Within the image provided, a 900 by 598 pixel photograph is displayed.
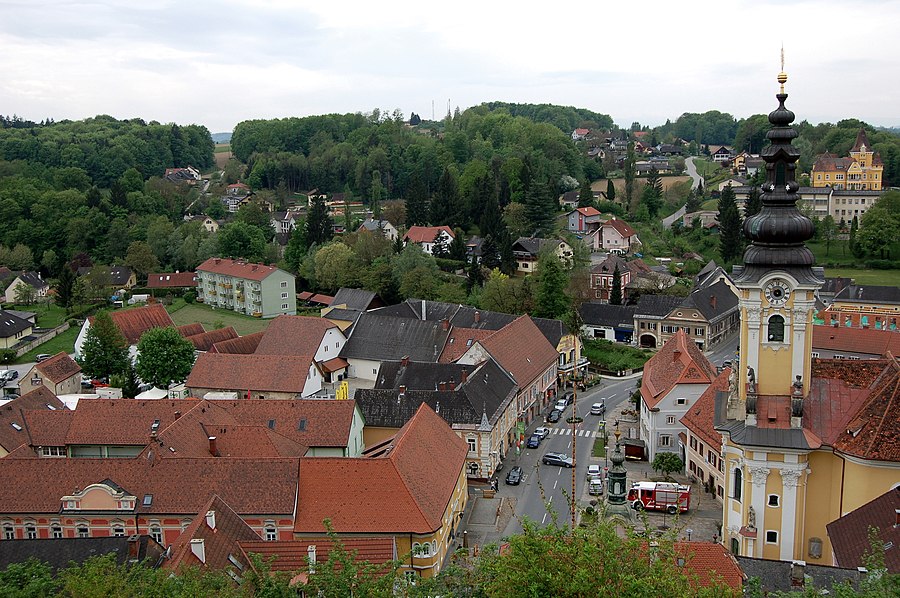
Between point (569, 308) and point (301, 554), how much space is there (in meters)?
42.7

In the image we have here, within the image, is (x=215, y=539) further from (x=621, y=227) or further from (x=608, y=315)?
(x=621, y=227)

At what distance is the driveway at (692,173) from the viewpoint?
110 m

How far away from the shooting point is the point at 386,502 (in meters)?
27.8

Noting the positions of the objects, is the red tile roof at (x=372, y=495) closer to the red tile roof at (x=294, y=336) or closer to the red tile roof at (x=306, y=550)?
the red tile roof at (x=306, y=550)

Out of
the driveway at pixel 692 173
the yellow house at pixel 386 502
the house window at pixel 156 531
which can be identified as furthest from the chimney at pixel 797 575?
the driveway at pixel 692 173

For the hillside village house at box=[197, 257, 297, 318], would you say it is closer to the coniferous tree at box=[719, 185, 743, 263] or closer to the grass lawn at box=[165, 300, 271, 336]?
the grass lawn at box=[165, 300, 271, 336]

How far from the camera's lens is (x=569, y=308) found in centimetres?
6394

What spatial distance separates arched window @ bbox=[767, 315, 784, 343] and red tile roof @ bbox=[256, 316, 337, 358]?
32.9 metres

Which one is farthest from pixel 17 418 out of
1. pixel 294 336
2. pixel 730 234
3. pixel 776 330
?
pixel 730 234

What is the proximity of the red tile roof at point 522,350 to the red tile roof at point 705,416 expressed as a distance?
10.5 metres

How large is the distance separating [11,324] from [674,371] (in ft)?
174

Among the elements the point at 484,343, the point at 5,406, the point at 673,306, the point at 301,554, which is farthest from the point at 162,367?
the point at 673,306

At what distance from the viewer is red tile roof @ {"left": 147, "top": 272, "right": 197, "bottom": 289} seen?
293 ft

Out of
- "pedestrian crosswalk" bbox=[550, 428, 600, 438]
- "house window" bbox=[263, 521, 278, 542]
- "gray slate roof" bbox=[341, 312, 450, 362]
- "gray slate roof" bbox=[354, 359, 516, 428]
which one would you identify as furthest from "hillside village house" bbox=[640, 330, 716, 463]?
"house window" bbox=[263, 521, 278, 542]
